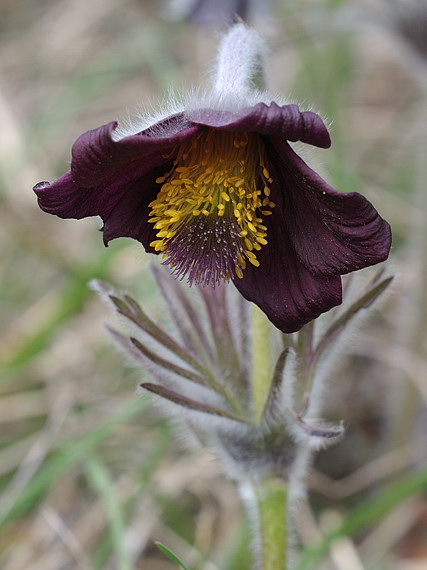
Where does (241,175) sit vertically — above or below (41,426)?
above

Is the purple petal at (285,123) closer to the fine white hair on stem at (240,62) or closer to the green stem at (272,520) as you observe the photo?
the fine white hair on stem at (240,62)

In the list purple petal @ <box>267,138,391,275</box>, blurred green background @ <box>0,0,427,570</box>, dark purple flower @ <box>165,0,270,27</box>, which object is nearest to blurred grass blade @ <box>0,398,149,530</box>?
blurred green background @ <box>0,0,427,570</box>

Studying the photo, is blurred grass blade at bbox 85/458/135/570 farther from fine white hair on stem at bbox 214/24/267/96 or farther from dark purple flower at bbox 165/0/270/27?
dark purple flower at bbox 165/0/270/27

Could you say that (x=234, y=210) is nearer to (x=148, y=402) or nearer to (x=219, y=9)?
(x=148, y=402)

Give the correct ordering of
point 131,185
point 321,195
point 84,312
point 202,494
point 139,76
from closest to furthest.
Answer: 1. point 321,195
2. point 131,185
3. point 202,494
4. point 84,312
5. point 139,76

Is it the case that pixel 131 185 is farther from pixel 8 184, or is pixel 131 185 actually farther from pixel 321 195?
pixel 8 184

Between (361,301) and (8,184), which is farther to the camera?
(8,184)

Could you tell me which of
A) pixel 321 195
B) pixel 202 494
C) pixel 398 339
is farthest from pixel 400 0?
pixel 202 494
